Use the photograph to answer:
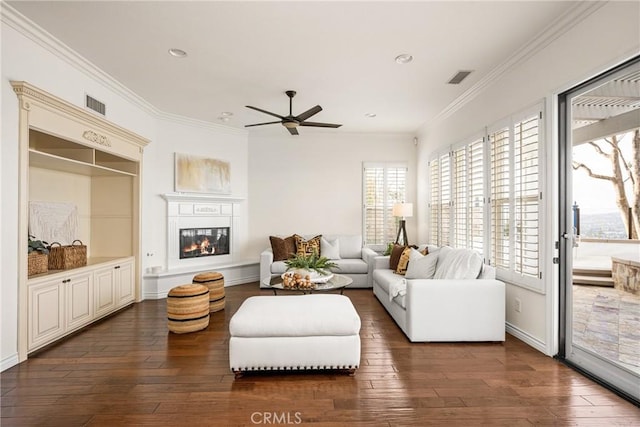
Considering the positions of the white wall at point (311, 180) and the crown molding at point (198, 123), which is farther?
the white wall at point (311, 180)

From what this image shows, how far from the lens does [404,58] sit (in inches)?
134

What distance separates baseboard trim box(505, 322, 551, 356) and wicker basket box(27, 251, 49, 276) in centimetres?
493

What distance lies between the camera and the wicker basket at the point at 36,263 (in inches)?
122

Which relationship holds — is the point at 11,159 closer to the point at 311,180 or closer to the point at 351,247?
the point at 311,180

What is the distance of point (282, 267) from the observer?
5.53 m

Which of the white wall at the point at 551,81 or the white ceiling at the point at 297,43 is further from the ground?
the white ceiling at the point at 297,43

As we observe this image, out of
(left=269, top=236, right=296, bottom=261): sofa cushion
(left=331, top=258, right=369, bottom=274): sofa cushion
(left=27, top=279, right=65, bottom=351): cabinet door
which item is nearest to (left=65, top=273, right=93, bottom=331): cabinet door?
(left=27, top=279, right=65, bottom=351): cabinet door

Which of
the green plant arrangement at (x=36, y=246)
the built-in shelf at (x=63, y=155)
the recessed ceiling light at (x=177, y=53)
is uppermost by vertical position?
the recessed ceiling light at (x=177, y=53)

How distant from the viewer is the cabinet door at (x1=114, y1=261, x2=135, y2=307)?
433 centimetres

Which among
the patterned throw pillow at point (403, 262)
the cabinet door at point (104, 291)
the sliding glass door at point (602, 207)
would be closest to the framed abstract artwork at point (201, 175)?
the cabinet door at point (104, 291)

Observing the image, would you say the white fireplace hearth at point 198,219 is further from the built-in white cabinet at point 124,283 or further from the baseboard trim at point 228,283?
the built-in white cabinet at point 124,283

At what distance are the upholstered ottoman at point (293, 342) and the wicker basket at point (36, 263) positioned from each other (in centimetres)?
222

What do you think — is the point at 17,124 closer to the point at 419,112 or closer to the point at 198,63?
the point at 198,63

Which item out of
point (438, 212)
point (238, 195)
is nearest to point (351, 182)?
point (438, 212)
